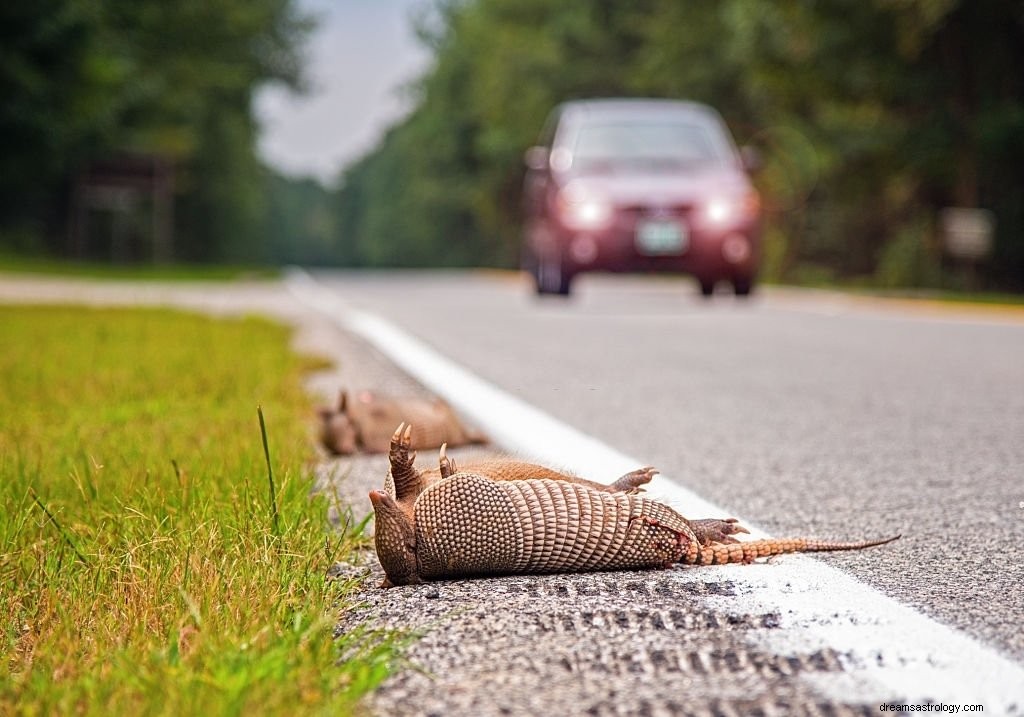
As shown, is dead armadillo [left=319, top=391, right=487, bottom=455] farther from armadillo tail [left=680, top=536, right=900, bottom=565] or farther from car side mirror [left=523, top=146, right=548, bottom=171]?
car side mirror [left=523, top=146, right=548, bottom=171]

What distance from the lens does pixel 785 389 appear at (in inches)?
257

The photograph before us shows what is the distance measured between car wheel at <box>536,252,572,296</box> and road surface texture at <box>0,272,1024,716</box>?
234 inches

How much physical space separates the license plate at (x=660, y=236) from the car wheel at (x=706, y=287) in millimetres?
1516

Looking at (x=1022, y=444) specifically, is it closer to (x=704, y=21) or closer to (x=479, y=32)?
(x=704, y=21)

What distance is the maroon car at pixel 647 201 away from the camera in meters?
14.3

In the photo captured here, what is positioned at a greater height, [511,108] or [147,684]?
[511,108]

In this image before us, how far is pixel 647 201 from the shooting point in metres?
14.3

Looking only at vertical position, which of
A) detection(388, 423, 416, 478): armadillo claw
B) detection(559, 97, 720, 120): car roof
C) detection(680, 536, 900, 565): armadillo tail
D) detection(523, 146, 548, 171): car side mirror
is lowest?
detection(680, 536, 900, 565): armadillo tail

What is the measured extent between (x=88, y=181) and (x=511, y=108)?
14569 mm

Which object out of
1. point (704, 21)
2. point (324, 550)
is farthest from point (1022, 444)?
point (704, 21)

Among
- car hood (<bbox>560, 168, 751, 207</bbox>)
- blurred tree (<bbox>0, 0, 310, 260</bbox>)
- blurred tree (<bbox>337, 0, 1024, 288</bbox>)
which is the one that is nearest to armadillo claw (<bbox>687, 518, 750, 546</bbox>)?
car hood (<bbox>560, 168, 751, 207</bbox>)

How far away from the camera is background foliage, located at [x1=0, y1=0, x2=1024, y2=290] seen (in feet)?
75.2

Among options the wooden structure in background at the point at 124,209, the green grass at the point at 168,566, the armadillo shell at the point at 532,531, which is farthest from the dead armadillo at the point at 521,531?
the wooden structure in background at the point at 124,209

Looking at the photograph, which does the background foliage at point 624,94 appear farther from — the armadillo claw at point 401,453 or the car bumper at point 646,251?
the armadillo claw at point 401,453
